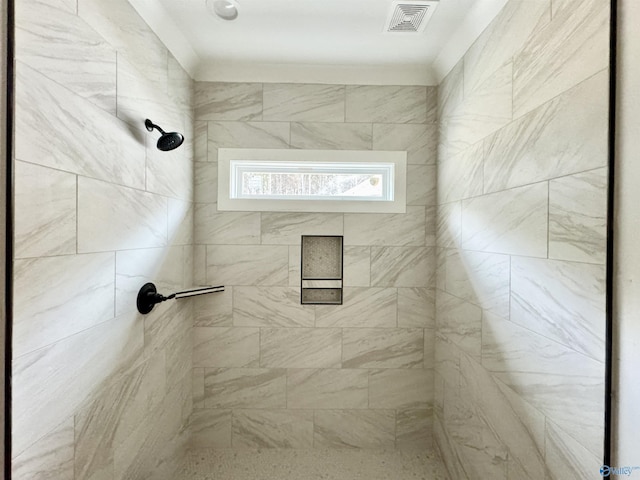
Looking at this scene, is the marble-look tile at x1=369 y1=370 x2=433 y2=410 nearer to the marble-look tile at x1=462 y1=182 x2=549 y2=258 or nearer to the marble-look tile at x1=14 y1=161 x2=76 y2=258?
the marble-look tile at x1=462 y1=182 x2=549 y2=258

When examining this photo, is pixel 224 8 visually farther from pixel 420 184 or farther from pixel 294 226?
pixel 420 184

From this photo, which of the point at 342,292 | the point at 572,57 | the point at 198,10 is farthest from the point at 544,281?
the point at 198,10

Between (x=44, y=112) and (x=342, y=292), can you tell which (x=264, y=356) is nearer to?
(x=342, y=292)

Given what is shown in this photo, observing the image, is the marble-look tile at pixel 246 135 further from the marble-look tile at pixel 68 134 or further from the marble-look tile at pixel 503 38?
the marble-look tile at pixel 503 38

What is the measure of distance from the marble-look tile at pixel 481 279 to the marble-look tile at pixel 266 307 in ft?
2.55

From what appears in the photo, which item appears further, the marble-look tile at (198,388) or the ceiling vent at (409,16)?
the marble-look tile at (198,388)

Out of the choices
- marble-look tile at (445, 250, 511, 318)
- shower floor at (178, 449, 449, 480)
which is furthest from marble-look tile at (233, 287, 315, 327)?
marble-look tile at (445, 250, 511, 318)

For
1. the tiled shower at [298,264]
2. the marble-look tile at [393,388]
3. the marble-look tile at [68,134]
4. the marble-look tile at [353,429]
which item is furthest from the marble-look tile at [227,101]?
the marble-look tile at [353,429]

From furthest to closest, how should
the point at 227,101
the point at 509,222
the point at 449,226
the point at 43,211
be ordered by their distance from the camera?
the point at 227,101 → the point at 449,226 → the point at 509,222 → the point at 43,211

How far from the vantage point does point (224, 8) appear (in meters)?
1.27

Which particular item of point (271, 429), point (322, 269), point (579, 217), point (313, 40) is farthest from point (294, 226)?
point (579, 217)

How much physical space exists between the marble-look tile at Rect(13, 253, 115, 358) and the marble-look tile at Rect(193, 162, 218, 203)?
0.71 metres

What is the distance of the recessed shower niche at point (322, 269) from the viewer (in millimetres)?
1754

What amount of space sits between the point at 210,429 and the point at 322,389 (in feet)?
2.09
